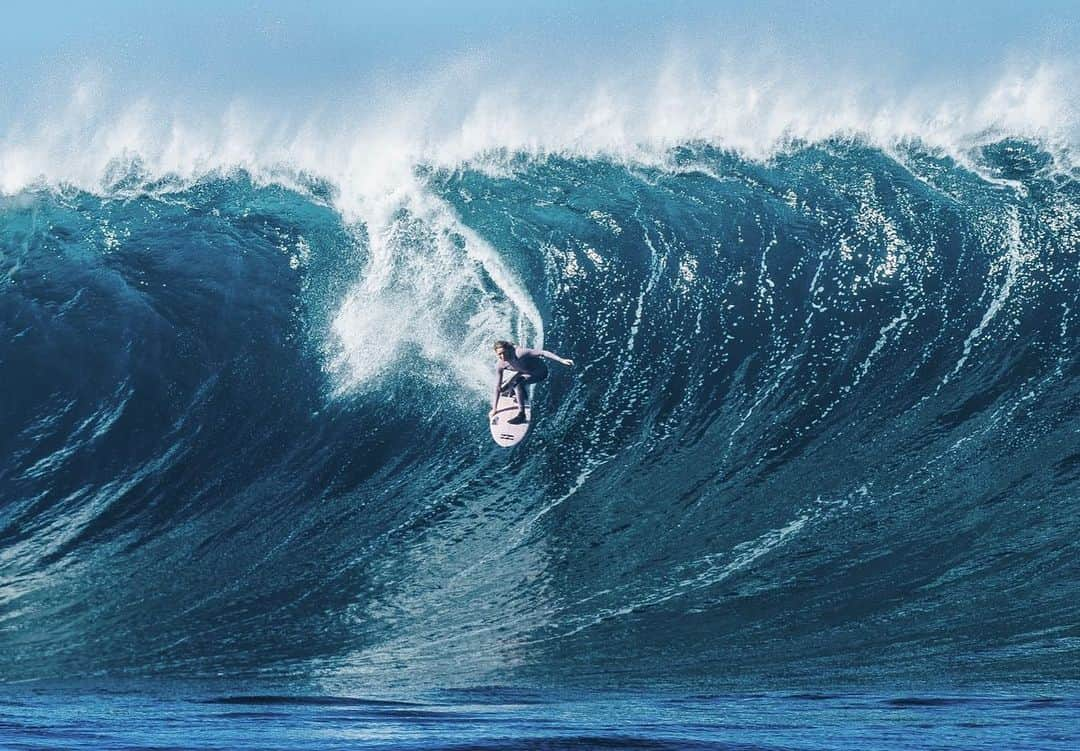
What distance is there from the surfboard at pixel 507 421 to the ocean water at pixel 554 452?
19 centimetres

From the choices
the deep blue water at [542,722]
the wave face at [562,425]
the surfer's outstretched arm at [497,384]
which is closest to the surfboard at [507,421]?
the surfer's outstretched arm at [497,384]

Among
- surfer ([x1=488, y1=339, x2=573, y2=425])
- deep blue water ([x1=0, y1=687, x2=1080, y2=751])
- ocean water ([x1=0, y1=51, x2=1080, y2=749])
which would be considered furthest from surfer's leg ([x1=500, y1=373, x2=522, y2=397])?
deep blue water ([x1=0, y1=687, x2=1080, y2=751])

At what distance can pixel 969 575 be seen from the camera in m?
9.88

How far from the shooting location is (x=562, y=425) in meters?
13.3

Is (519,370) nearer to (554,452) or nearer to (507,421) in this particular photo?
(507,421)

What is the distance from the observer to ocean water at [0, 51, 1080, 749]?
323 inches

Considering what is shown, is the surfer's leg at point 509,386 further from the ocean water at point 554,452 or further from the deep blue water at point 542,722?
the deep blue water at point 542,722

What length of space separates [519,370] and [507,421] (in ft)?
1.85

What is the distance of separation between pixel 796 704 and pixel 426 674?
115 inches

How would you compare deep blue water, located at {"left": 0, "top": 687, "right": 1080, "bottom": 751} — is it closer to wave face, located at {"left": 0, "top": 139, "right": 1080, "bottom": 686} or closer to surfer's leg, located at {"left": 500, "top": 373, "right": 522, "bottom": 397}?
wave face, located at {"left": 0, "top": 139, "right": 1080, "bottom": 686}

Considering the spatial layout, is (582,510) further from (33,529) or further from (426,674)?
(33,529)

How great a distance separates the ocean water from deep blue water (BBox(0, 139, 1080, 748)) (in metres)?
0.05

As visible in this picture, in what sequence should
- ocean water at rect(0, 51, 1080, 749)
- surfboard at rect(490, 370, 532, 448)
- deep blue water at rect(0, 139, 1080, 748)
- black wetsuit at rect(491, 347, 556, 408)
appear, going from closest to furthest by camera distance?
ocean water at rect(0, 51, 1080, 749), deep blue water at rect(0, 139, 1080, 748), surfboard at rect(490, 370, 532, 448), black wetsuit at rect(491, 347, 556, 408)

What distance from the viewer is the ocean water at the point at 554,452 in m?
8.20
